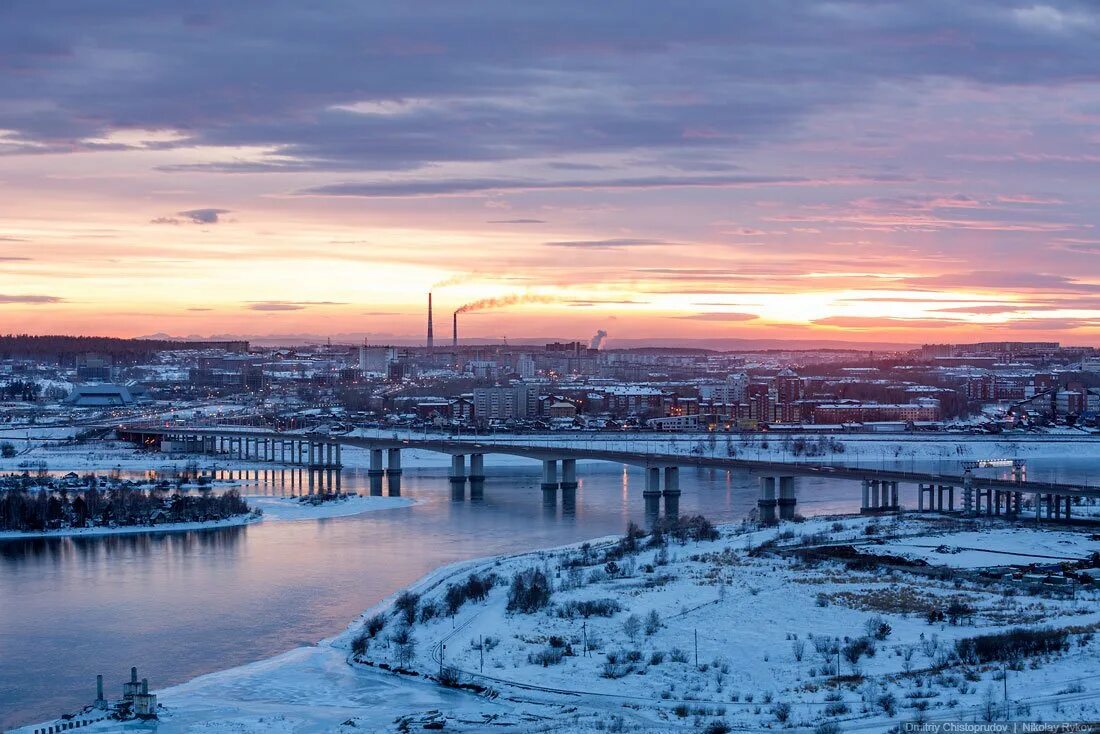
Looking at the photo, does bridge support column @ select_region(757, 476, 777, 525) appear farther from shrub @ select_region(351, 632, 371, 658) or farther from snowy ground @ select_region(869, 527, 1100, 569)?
shrub @ select_region(351, 632, 371, 658)

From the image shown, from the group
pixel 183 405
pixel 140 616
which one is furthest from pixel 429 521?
pixel 183 405

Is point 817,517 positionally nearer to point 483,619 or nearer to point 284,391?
point 483,619

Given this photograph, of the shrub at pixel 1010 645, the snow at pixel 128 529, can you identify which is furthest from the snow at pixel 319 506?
the shrub at pixel 1010 645

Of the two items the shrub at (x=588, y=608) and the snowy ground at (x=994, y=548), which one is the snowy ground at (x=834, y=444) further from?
the shrub at (x=588, y=608)

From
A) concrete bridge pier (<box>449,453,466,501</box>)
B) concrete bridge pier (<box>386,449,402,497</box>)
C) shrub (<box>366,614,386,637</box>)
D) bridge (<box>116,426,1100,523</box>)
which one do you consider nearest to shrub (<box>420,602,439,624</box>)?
shrub (<box>366,614,386,637</box>)

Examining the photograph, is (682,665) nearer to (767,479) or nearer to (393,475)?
(767,479)

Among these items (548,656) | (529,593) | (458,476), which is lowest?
(458,476)

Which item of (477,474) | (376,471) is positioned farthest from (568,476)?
(376,471)
